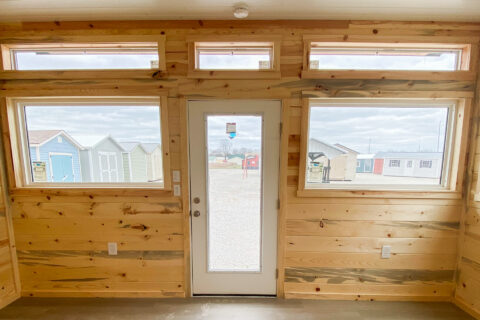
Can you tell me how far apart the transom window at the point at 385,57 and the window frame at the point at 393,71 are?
0.4 inches

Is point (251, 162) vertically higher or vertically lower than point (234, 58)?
lower

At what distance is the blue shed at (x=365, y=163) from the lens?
182 cm

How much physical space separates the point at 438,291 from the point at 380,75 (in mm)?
2157

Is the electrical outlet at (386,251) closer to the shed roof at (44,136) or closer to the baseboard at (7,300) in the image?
the shed roof at (44,136)

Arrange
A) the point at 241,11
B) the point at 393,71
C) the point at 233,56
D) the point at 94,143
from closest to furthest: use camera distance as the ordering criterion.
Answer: the point at 241,11 → the point at 393,71 → the point at 233,56 → the point at 94,143

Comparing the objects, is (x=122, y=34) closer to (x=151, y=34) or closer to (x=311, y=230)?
(x=151, y=34)

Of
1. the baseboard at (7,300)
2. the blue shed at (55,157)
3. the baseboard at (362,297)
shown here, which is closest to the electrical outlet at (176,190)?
the blue shed at (55,157)

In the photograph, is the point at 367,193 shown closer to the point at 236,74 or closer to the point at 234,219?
the point at 234,219

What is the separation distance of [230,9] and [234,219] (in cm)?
184

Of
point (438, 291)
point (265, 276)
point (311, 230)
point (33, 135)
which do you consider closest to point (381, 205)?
point (311, 230)

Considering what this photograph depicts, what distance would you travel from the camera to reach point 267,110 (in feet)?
5.69

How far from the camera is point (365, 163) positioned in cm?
183

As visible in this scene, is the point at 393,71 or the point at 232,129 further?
the point at 232,129

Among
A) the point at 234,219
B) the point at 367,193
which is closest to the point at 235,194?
the point at 234,219
